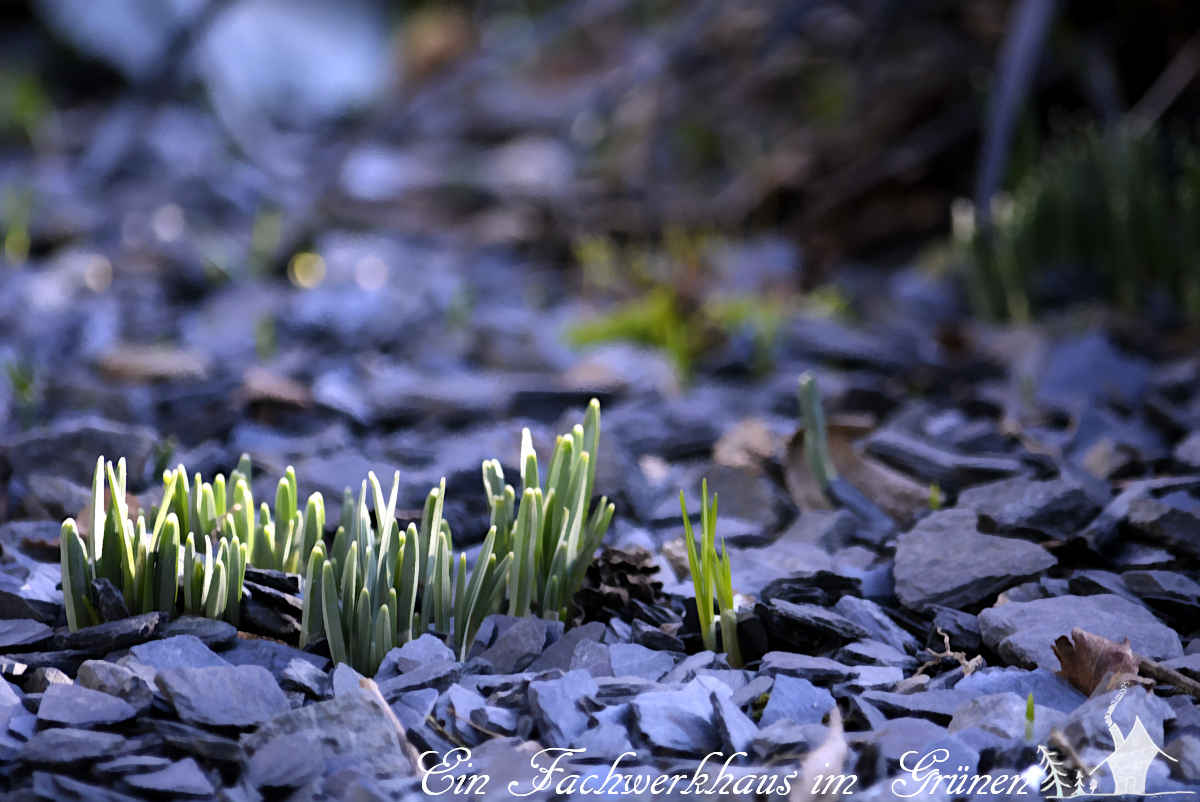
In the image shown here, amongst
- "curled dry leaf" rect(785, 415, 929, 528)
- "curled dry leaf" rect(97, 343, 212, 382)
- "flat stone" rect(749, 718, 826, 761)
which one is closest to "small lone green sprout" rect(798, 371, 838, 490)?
"curled dry leaf" rect(785, 415, 929, 528)

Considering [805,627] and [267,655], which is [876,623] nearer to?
[805,627]

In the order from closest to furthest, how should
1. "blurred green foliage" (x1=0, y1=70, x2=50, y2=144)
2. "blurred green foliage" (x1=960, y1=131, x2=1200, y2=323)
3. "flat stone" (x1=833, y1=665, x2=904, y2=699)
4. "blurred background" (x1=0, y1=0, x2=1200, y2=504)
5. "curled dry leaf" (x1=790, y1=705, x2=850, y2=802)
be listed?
"curled dry leaf" (x1=790, y1=705, x2=850, y2=802) → "flat stone" (x1=833, y1=665, x2=904, y2=699) → "blurred background" (x1=0, y1=0, x2=1200, y2=504) → "blurred green foliage" (x1=960, y1=131, x2=1200, y2=323) → "blurred green foliage" (x1=0, y1=70, x2=50, y2=144)

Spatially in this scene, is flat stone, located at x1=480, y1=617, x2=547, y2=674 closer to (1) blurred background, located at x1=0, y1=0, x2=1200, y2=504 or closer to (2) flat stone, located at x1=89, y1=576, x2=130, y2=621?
(2) flat stone, located at x1=89, y1=576, x2=130, y2=621

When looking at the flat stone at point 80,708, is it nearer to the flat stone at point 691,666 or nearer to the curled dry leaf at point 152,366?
the flat stone at point 691,666

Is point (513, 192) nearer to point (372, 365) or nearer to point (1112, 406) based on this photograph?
point (372, 365)

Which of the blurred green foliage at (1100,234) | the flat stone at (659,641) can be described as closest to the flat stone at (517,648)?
the flat stone at (659,641)

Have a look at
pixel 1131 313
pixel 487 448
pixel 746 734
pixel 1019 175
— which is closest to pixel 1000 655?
pixel 746 734
